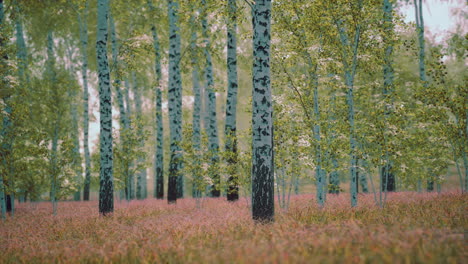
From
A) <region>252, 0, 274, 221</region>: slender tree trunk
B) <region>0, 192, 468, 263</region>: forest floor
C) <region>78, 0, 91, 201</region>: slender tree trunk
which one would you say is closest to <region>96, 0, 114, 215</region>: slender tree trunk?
<region>0, 192, 468, 263</region>: forest floor

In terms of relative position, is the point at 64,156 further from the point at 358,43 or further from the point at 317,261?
the point at 358,43

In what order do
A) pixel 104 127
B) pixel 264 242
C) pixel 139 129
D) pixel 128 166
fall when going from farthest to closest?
1. pixel 139 129
2. pixel 128 166
3. pixel 104 127
4. pixel 264 242

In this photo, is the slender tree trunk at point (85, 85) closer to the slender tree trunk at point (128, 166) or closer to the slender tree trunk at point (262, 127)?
the slender tree trunk at point (128, 166)

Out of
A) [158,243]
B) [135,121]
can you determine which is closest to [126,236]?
[158,243]

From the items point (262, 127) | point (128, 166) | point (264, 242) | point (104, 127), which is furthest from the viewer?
point (128, 166)

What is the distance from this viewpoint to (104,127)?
33.5ft

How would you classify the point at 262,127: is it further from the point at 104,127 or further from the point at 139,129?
the point at 139,129

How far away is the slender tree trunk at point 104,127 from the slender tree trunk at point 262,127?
5.62 m

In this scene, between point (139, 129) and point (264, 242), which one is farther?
point (139, 129)

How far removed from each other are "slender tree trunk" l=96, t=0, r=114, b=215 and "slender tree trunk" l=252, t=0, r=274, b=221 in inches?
221

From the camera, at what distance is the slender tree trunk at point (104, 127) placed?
999cm

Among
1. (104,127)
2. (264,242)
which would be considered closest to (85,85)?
(104,127)

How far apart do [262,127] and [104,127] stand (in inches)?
240

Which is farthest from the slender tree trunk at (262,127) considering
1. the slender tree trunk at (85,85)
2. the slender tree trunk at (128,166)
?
the slender tree trunk at (85,85)
